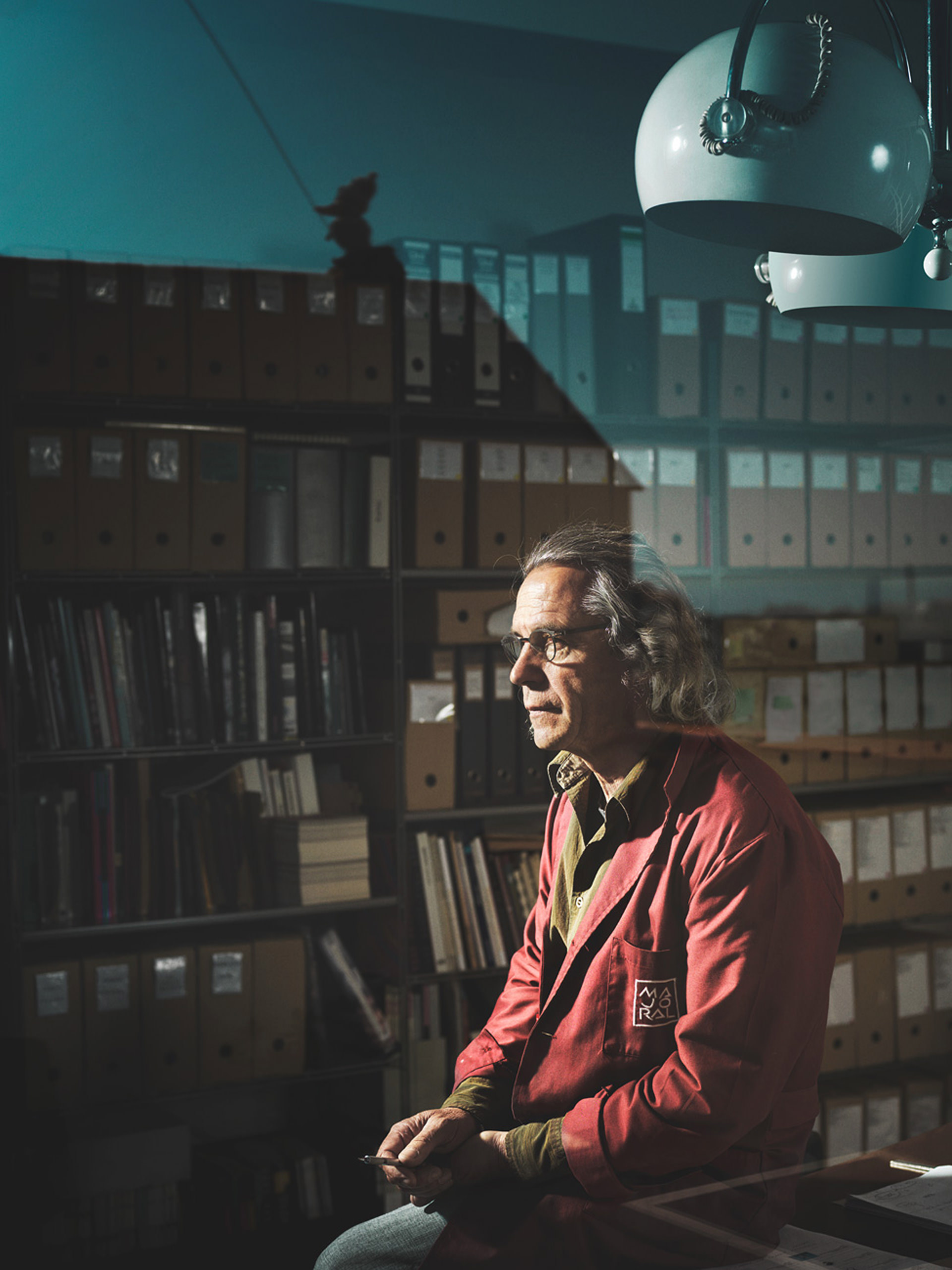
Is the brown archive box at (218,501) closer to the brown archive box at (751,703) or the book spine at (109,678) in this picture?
the book spine at (109,678)

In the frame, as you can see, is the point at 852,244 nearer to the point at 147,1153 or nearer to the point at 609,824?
the point at 609,824

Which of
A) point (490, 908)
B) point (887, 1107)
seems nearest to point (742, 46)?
point (490, 908)

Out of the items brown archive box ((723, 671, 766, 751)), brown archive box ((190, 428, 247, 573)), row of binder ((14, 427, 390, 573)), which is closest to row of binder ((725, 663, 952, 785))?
brown archive box ((723, 671, 766, 751))

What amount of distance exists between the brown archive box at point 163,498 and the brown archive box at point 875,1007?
2017 millimetres

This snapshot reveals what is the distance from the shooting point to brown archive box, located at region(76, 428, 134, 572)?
8.64ft

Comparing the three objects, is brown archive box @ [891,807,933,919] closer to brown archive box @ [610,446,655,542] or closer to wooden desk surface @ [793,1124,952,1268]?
brown archive box @ [610,446,655,542]

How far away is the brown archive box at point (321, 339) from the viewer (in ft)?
9.34

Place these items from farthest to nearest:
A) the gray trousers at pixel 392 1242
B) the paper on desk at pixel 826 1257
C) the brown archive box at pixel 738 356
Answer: the brown archive box at pixel 738 356, the gray trousers at pixel 392 1242, the paper on desk at pixel 826 1257

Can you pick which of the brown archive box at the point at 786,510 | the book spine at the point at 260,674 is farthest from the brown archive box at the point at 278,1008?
the brown archive box at the point at 786,510

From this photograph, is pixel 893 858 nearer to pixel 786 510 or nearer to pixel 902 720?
pixel 902 720

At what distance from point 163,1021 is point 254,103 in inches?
80.6

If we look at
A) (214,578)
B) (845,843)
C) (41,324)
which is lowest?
(845,843)

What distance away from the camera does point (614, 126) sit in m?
3.23

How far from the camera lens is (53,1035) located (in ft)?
8.54
